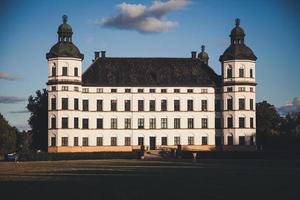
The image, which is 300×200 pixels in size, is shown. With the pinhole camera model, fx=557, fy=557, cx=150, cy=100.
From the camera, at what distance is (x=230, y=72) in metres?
85.6

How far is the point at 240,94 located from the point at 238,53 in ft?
20.6

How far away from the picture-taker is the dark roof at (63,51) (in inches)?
3258

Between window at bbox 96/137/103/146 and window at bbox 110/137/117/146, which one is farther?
window at bbox 110/137/117/146

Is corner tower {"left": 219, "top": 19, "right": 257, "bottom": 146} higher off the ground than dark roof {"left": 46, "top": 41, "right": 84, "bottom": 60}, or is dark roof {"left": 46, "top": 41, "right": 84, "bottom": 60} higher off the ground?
dark roof {"left": 46, "top": 41, "right": 84, "bottom": 60}

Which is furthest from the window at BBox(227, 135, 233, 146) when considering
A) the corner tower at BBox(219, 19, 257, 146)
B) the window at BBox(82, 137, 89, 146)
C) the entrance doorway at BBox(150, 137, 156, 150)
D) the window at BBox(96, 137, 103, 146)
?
the window at BBox(82, 137, 89, 146)

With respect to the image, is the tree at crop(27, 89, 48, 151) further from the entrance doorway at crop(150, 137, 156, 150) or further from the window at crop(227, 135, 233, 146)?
the window at crop(227, 135, 233, 146)

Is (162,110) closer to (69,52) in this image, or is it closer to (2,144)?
(69,52)

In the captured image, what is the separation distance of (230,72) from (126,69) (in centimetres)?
1650

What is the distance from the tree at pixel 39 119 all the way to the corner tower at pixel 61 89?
6735mm

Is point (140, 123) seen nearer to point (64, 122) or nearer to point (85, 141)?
point (85, 141)

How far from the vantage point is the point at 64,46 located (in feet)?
274

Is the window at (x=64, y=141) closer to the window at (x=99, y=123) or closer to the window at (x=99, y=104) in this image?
the window at (x=99, y=123)

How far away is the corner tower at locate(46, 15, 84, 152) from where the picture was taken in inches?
3236

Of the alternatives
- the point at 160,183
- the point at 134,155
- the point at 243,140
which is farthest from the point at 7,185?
the point at 243,140
